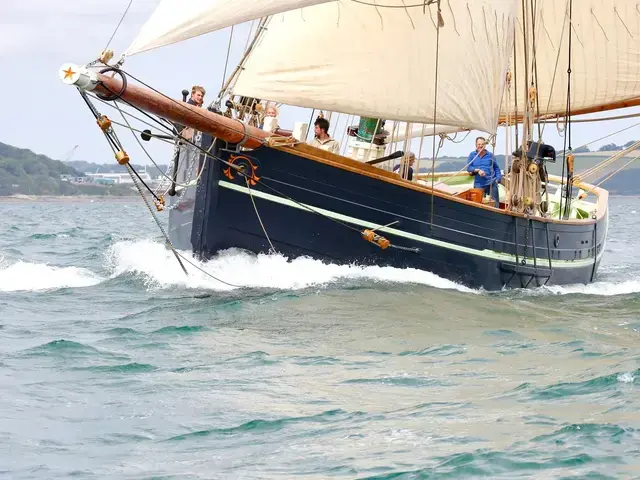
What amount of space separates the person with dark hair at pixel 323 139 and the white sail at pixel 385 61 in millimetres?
755

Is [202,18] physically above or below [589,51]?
below

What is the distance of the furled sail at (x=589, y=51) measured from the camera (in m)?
21.0

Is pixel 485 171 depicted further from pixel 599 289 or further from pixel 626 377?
pixel 626 377

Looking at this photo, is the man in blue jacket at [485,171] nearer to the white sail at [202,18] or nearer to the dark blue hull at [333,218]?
the dark blue hull at [333,218]

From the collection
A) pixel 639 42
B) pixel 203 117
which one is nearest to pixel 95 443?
pixel 203 117

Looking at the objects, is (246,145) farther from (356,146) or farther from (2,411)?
(2,411)

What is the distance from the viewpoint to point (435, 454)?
282 inches

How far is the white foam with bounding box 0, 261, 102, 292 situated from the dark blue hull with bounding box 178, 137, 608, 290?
261cm

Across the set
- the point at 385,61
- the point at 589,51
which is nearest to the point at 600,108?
the point at 589,51

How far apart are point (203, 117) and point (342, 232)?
8.33ft

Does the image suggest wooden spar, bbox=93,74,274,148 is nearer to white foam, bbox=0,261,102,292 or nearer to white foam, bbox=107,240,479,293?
white foam, bbox=107,240,479,293

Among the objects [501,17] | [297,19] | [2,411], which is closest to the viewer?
[2,411]

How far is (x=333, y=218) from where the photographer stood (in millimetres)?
14891

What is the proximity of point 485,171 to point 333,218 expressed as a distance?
153 inches
